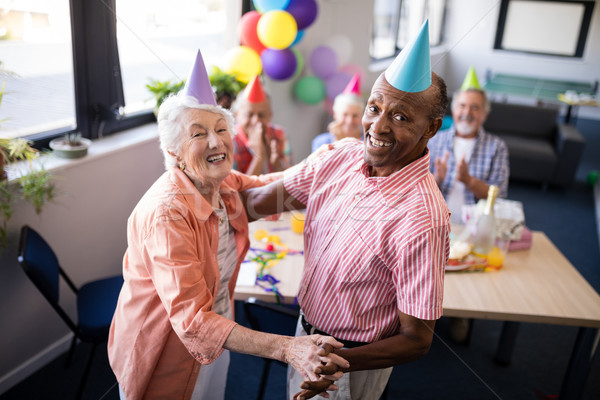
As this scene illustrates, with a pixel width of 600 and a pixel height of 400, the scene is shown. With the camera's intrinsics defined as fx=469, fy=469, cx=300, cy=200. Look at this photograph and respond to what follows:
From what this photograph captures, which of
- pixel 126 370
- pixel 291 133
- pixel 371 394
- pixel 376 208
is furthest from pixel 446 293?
pixel 291 133

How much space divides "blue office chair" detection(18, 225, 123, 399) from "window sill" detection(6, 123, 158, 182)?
1.01ft

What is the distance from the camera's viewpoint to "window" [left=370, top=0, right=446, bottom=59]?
254 inches

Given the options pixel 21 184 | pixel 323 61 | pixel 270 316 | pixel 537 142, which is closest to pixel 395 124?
pixel 270 316

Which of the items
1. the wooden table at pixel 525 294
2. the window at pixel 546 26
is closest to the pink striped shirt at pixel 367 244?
the wooden table at pixel 525 294

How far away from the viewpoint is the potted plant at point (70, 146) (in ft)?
7.90

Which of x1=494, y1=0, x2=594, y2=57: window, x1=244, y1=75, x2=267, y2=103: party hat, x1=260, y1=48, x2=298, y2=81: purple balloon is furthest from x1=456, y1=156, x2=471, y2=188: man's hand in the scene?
x1=494, y1=0, x2=594, y2=57: window

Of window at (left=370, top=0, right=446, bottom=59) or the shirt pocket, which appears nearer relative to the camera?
the shirt pocket

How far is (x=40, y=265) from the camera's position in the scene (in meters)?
1.99

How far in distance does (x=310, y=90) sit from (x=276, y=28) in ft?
3.49

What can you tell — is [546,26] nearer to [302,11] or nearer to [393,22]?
[393,22]

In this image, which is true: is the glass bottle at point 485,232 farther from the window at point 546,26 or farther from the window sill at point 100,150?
the window at point 546,26

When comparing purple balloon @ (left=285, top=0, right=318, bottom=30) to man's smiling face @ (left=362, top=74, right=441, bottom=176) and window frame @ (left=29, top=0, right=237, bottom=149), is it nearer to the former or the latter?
window frame @ (left=29, top=0, right=237, bottom=149)

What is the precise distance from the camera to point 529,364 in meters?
2.71

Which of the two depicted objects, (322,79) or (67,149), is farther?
(322,79)
